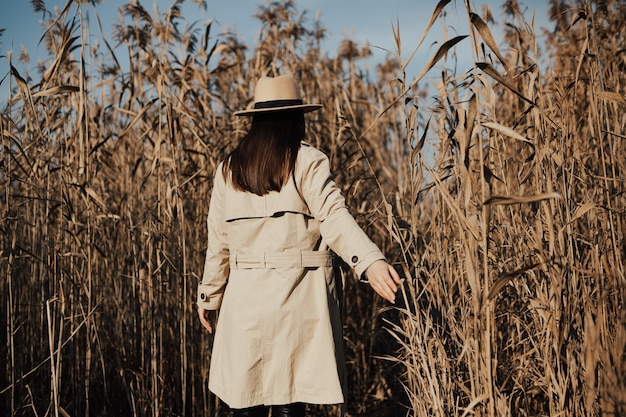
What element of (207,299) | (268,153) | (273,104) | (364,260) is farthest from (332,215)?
(207,299)

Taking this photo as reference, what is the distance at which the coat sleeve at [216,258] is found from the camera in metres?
2.35

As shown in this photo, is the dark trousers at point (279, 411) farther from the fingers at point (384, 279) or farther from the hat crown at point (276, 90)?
the hat crown at point (276, 90)

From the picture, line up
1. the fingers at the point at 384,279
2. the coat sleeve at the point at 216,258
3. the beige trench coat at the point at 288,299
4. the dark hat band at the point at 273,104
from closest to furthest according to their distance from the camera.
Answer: the fingers at the point at 384,279, the beige trench coat at the point at 288,299, the dark hat band at the point at 273,104, the coat sleeve at the point at 216,258

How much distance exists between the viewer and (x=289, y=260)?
2146mm

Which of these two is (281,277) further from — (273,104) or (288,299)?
(273,104)

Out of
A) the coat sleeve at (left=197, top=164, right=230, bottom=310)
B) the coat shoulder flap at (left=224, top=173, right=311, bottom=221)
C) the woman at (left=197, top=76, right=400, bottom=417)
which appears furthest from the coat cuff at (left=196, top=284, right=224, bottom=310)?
the coat shoulder flap at (left=224, top=173, right=311, bottom=221)

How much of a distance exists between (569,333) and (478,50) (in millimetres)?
949

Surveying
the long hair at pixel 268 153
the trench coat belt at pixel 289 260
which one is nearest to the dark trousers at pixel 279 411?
the trench coat belt at pixel 289 260

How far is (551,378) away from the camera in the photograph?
189 centimetres

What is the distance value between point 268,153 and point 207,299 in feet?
2.21

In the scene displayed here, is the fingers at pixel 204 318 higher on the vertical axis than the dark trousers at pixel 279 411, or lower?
higher

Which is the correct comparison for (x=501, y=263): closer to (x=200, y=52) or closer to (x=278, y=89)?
(x=278, y=89)

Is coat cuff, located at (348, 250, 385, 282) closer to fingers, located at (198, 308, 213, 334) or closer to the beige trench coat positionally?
the beige trench coat

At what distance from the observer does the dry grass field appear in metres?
1.88
